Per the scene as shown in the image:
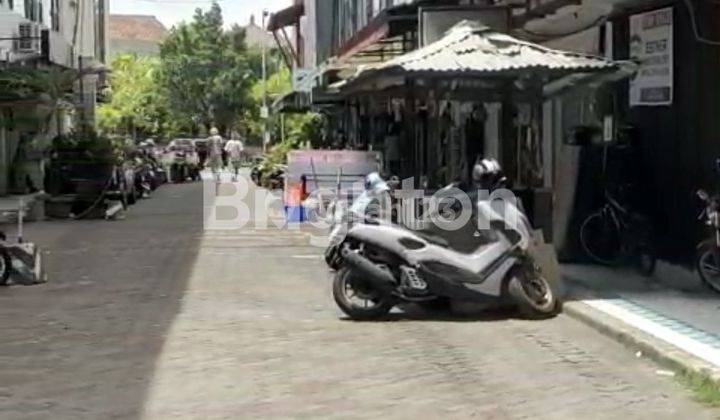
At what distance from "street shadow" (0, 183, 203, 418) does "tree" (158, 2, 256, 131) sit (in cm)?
5823

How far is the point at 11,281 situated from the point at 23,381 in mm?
5710

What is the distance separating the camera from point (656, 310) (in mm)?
11250

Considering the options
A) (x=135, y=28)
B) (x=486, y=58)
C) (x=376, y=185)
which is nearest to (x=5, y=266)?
(x=376, y=185)

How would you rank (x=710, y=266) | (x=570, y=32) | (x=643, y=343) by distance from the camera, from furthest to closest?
(x=570, y=32) → (x=710, y=266) → (x=643, y=343)

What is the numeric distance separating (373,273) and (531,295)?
4.79 ft

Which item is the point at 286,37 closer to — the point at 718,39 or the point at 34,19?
the point at 34,19

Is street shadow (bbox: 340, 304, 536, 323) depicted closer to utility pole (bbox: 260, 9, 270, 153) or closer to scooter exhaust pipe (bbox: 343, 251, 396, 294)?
scooter exhaust pipe (bbox: 343, 251, 396, 294)

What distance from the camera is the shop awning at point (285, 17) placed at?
51994mm

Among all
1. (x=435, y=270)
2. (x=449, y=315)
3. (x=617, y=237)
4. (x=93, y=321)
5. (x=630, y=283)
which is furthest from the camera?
(x=617, y=237)

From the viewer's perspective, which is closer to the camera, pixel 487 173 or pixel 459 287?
pixel 459 287

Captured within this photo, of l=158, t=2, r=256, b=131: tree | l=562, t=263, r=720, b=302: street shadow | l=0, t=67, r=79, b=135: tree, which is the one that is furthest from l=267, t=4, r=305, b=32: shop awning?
l=562, t=263, r=720, b=302: street shadow

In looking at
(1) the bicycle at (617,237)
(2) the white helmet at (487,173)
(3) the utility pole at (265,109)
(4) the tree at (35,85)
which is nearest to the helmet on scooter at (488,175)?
(2) the white helmet at (487,173)

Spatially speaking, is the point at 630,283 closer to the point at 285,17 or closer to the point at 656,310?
the point at 656,310

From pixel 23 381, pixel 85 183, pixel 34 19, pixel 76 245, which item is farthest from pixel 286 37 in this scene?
pixel 23 381
